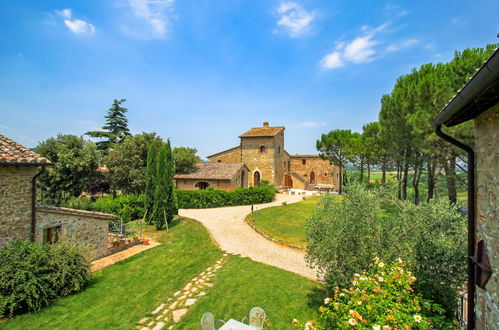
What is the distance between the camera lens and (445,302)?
458cm

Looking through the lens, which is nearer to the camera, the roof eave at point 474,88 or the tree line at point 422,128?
the roof eave at point 474,88

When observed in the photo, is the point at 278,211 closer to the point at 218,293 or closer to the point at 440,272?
the point at 218,293

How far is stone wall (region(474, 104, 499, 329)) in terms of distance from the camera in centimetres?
283

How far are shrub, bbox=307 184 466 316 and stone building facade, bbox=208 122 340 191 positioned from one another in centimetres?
2654

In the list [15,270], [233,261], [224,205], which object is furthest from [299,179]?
[15,270]

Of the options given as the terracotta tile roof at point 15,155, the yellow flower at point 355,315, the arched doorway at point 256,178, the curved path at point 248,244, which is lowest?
the curved path at point 248,244

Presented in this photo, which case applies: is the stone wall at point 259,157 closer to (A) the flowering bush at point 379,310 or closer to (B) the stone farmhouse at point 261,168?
(B) the stone farmhouse at point 261,168

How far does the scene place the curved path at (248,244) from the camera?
9.56 metres

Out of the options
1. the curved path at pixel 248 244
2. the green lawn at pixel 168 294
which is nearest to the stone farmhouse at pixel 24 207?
the green lawn at pixel 168 294

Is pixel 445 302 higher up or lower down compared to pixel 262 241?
higher up

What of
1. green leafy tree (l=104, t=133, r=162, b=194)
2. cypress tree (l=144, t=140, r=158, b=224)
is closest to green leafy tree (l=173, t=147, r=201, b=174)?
green leafy tree (l=104, t=133, r=162, b=194)

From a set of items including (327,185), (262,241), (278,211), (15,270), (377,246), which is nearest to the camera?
(377,246)

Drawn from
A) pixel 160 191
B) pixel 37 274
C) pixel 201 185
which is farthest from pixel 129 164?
pixel 37 274

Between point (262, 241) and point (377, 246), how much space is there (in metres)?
8.32
